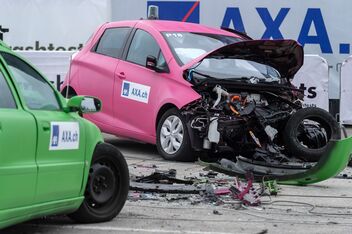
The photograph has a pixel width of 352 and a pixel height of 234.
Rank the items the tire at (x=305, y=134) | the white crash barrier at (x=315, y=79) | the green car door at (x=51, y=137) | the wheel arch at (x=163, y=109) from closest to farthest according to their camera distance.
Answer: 1. the green car door at (x=51, y=137)
2. the tire at (x=305, y=134)
3. the wheel arch at (x=163, y=109)
4. the white crash barrier at (x=315, y=79)

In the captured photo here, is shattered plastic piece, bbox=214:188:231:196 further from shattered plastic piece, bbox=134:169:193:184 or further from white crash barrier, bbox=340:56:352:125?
white crash barrier, bbox=340:56:352:125

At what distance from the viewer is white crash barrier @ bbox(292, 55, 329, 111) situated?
12.8 metres

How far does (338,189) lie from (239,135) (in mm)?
1587

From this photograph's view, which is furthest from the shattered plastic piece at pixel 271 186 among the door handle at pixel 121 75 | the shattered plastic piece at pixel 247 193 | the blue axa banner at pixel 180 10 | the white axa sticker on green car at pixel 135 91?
the blue axa banner at pixel 180 10

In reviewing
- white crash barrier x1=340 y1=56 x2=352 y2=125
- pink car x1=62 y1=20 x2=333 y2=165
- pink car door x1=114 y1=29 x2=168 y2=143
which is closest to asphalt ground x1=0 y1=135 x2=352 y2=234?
pink car x1=62 y1=20 x2=333 y2=165

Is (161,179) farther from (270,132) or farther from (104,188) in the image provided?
(270,132)

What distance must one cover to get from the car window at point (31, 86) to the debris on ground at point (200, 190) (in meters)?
1.72

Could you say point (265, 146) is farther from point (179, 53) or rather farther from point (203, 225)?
point (203, 225)

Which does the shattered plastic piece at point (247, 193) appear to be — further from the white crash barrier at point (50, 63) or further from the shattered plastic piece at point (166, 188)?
the white crash barrier at point (50, 63)

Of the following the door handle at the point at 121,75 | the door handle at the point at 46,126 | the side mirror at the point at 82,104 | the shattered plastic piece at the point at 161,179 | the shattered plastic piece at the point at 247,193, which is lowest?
the shattered plastic piece at the point at 161,179

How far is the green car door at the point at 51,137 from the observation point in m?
4.75

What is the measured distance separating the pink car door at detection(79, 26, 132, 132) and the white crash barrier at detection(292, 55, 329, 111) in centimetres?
429

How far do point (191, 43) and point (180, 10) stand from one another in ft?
17.7

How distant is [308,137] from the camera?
8.52 m
